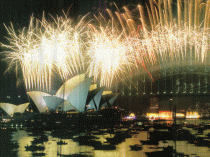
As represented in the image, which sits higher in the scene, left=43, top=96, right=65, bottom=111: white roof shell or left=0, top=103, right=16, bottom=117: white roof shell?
left=43, top=96, right=65, bottom=111: white roof shell

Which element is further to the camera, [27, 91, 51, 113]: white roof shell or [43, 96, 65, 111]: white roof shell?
[27, 91, 51, 113]: white roof shell

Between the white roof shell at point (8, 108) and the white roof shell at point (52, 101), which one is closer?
the white roof shell at point (52, 101)

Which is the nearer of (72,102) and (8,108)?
(72,102)

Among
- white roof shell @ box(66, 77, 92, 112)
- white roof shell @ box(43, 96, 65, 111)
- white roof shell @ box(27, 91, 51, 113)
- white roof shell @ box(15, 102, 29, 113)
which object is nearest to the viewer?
white roof shell @ box(66, 77, 92, 112)

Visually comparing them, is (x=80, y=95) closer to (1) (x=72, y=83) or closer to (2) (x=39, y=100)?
(1) (x=72, y=83)

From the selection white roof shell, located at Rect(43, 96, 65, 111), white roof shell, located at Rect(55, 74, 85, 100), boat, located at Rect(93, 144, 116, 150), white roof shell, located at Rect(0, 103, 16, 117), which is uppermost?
white roof shell, located at Rect(55, 74, 85, 100)

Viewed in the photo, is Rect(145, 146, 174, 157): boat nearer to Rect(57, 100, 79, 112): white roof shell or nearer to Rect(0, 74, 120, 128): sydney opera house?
Rect(0, 74, 120, 128): sydney opera house

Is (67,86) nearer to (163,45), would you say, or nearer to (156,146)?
(163,45)

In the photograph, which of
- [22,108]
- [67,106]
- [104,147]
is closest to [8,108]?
[22,108]

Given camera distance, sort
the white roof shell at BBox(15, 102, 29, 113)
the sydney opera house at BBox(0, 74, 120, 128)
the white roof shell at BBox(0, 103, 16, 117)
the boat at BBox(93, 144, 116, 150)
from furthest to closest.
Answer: the white roof shell at BBox(15, 102, 29, 113) → the white roof shell at BBox(0, 103, 16, 117) → the sydney opera house at BBox(0, 74, 120, 128) → the boat at BBox(93, 144, 116, 150)

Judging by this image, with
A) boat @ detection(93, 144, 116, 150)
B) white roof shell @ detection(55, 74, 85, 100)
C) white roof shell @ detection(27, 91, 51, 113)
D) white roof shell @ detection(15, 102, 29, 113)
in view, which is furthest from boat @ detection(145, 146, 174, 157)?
white roof shell @ detection(15, 102, 29, 113)

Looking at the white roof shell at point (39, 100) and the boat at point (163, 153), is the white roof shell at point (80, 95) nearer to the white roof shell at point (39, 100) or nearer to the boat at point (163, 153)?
the white roof shell at point (39, 100)

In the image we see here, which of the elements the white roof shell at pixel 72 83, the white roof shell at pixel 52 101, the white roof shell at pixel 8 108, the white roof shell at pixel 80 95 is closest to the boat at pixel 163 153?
the white roof shell at pixel 80 95
